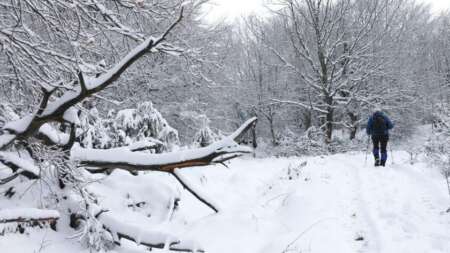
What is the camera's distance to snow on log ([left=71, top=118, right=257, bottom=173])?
3.05m

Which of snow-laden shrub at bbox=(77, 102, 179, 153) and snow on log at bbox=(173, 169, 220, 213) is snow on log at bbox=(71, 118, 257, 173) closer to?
snow on log at bbox=(173, 169, 220, 213)

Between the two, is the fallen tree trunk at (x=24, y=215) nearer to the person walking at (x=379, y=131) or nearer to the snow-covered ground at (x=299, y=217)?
the snow-covered ground at (x=299, y=217)

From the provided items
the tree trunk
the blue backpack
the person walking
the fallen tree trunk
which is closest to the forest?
the fallen tree trunk

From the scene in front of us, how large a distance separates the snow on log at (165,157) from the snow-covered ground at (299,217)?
2.85 ft

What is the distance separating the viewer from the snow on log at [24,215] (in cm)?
264

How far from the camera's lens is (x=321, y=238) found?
4.88 m

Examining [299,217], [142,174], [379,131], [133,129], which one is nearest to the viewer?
[142,174]

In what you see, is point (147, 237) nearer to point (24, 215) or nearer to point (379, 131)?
point (24, 215)

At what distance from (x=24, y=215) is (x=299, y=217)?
14.0 feet

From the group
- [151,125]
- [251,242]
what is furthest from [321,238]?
[151,125]

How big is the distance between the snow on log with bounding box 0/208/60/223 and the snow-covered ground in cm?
58

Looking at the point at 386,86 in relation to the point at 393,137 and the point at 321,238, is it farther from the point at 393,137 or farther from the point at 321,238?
the point at 321,238

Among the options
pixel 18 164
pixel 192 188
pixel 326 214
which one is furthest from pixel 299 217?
pixel 18 164

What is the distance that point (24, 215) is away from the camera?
2.73 meters
